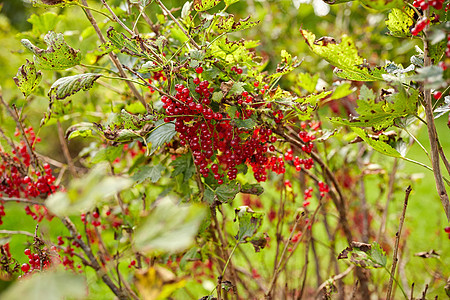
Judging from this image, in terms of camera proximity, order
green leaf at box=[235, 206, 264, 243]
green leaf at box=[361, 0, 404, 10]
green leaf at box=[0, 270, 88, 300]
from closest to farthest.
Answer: green leaf at box=[0, 270, 88, 300]
green leaf at box=[361, 0, 404, 10]
green leaf at box=[235, 206, 264, 243]

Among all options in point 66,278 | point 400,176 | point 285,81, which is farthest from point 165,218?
point 400,176

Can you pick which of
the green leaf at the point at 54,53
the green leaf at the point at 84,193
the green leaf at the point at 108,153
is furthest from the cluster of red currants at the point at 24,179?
the green leaf at the point at 84,193

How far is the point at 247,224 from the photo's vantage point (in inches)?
27.8

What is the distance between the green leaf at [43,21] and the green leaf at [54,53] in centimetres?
36

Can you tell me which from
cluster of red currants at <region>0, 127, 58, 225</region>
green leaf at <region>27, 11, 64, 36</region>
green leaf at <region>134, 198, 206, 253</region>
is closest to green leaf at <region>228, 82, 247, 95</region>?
green leaf at <region>134, 198, 206, 253</region>

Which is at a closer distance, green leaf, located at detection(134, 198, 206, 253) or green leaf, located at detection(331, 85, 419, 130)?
green leaf, located at detection(134, 198, 206, 253)

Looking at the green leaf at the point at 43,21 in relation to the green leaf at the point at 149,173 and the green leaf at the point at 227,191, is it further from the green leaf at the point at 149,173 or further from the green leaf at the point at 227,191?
the green leaf at the point at 227,191

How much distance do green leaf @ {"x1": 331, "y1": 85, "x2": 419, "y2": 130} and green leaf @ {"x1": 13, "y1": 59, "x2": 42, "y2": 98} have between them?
0.49m

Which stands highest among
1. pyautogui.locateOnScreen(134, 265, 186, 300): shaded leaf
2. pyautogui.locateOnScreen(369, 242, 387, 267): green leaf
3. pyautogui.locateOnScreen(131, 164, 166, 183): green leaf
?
pyautogui.locateOnScreen(369, 242, 387, 267): green leaf

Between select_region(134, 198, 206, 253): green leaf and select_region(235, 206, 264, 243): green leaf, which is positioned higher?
select_region(134, 198, 206, 253): green leaf

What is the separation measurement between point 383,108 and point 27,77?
0.56 metres

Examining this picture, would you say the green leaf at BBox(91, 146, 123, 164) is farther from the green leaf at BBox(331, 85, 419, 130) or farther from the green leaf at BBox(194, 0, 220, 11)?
the green leaf at BBox(331, 85, 419, 130)

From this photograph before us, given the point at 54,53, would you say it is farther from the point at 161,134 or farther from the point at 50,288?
the point at 50,288

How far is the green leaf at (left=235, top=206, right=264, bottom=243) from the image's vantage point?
699 millimetres
